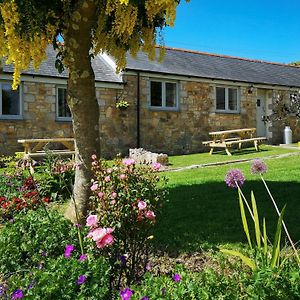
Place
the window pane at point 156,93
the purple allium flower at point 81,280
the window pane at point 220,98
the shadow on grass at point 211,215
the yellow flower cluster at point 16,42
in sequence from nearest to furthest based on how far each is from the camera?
the purple allium flower at point 81,280
the yellow flower cluster at point 16,42
the shadow on grass at point 211,215
the window pane at point 156,93
the window pane at point 220,98

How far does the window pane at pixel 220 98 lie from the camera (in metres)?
18.9

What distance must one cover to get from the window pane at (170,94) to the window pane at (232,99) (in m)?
3.35

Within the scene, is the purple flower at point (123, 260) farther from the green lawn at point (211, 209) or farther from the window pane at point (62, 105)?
the window pane at point (62, 105)

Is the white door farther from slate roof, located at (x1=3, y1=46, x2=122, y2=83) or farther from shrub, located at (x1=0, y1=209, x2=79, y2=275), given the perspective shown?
shrub, located at (x1=0, y1=209, x2=79, y2=275)

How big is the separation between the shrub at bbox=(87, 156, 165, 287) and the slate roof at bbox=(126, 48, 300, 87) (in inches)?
506

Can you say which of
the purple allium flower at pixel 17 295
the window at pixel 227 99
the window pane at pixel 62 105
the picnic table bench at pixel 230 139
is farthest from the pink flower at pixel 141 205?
the window at pixel 227 99

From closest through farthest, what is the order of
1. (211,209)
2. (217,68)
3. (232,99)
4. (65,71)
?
(211,209)
(65,71)
(232,99)
(217,68)

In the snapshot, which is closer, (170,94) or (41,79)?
(41,79)

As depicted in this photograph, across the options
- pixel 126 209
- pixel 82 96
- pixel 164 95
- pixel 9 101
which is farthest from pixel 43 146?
pixel 126 209

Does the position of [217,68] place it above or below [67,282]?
above

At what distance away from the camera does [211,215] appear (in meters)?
6.08

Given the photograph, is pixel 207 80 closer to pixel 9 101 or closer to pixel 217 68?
pixel 217 68

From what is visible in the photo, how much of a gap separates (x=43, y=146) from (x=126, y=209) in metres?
11.5

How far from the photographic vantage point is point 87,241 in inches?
137
